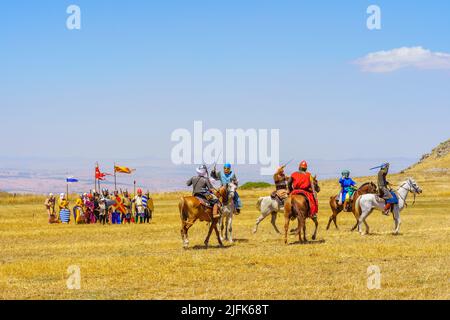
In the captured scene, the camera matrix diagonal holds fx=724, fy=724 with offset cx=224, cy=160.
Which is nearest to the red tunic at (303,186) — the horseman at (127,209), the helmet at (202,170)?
the helmet at (202,170)

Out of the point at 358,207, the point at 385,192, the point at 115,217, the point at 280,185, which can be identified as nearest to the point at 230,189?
the point at 280,185

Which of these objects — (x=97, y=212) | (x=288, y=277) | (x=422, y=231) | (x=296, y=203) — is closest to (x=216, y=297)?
(x=288, y=277)

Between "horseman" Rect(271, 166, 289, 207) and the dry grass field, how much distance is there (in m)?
1.64

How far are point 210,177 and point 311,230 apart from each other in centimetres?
869

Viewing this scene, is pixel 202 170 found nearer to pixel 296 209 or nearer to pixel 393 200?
pixel 296 209

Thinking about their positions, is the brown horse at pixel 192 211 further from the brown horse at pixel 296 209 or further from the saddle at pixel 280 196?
the saddle at pixel 280 196

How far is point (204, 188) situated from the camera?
23.7 metres

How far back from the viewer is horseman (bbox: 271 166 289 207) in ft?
89.3

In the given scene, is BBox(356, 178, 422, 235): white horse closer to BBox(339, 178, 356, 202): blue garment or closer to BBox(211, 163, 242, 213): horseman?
BBox(339, 178, 356, 202): blue garment

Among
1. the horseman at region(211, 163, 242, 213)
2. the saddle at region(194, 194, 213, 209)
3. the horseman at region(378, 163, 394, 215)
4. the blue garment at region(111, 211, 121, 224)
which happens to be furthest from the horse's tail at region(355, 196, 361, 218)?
the blue garment at region(111, 211, 121, 224)

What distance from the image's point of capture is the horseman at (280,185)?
A: 27219 millimetres

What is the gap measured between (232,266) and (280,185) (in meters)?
9.10

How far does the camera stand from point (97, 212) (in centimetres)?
4278

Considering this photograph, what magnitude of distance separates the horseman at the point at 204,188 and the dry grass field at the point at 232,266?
4.83 ft
